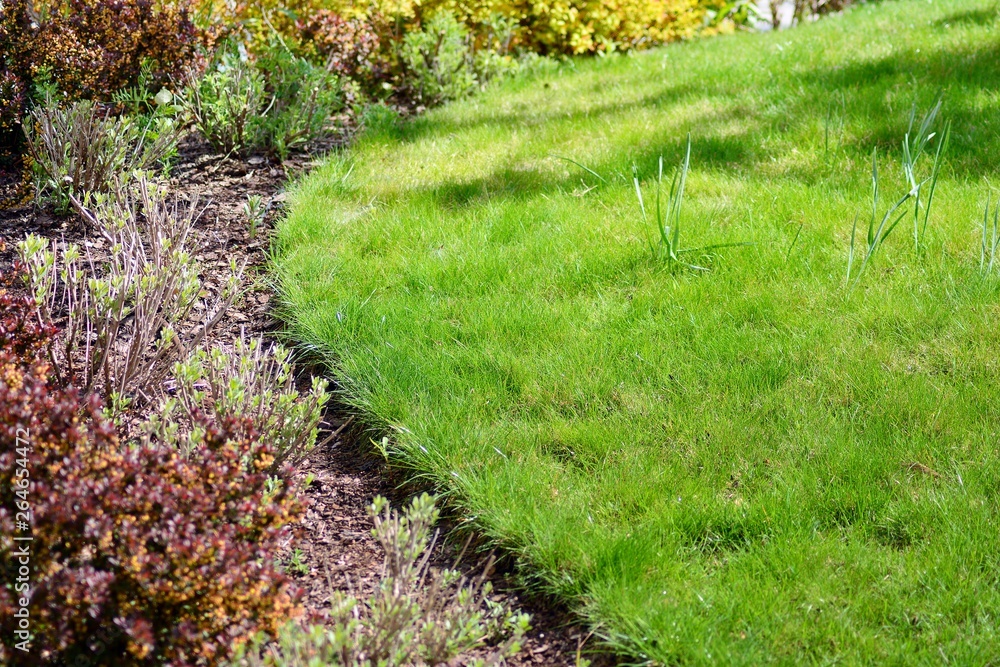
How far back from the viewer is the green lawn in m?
2.43

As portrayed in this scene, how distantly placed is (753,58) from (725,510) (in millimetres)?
4942

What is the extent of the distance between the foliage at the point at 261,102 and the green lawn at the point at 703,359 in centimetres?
36

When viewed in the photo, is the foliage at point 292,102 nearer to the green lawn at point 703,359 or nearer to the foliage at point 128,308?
the green lawn at point 703,359

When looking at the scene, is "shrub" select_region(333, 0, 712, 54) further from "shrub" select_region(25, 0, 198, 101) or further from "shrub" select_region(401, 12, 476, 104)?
"shrub" select_region(25, 0, 198, 101)

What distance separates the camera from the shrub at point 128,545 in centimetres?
190

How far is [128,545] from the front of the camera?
1.95m

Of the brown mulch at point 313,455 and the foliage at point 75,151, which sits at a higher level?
the foliage at point 75,151

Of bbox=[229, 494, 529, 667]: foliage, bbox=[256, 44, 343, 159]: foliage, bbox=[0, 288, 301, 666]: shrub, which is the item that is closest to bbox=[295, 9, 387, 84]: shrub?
bbox=[256, 44, 343, 159]: foliage

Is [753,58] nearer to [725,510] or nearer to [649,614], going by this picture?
[725,510]

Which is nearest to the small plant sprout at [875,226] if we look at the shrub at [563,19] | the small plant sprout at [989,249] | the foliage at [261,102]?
the small plant sprout at [989,249]

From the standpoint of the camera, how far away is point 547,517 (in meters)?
2.70

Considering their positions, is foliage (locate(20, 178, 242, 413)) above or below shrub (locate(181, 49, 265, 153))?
below

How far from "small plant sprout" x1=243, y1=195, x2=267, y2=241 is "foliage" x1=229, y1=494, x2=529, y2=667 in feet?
7.94

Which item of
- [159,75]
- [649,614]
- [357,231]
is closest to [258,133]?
[159,75]
